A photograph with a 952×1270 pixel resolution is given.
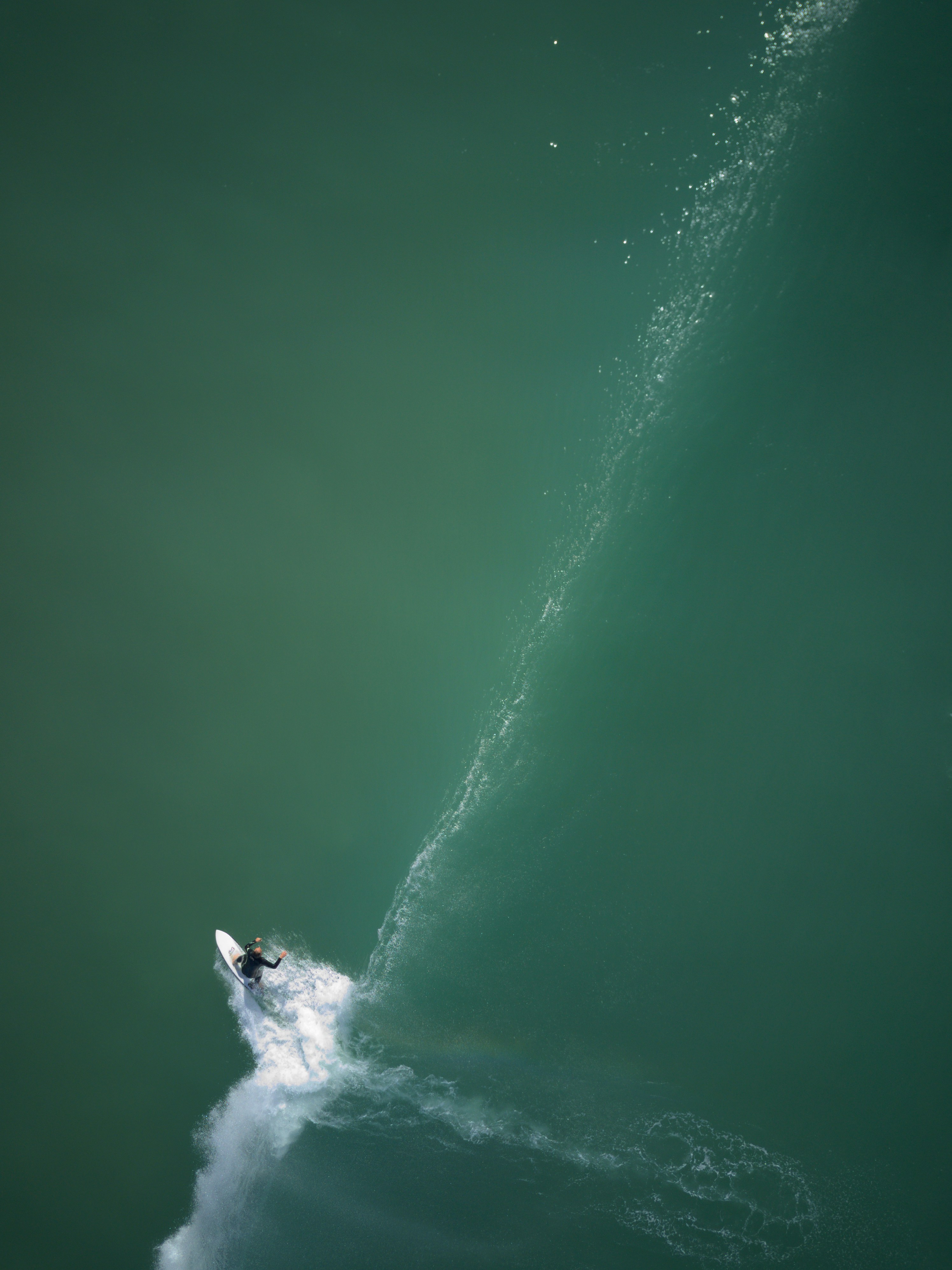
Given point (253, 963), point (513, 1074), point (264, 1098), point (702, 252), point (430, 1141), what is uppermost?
point (702, 252)

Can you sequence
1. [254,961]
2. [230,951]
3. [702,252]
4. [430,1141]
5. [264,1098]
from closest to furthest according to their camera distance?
[430,1141]
[254,961]
[264,1098]
[230,951]
[702,252]

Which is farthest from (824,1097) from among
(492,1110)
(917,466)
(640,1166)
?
(917,466)

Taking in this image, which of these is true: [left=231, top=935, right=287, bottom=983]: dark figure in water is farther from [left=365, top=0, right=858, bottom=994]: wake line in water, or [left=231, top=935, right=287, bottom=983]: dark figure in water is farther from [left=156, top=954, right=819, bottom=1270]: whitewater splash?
[left=365, top=0, right=858, bottom=994]: wake line in water

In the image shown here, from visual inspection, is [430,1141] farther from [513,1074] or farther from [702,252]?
[702,252]

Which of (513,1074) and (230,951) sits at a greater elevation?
(513,1074)

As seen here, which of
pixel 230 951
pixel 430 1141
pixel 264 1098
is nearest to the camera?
pixel 430 1141

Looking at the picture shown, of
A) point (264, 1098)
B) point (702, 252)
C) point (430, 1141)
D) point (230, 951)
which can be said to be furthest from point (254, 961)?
point (702, 252)
